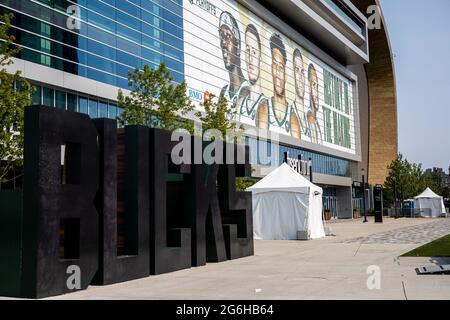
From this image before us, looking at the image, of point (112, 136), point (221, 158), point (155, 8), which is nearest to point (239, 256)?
point (221, 158)

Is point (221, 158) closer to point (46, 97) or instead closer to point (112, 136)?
point (112, 136)

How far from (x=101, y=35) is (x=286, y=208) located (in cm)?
1573

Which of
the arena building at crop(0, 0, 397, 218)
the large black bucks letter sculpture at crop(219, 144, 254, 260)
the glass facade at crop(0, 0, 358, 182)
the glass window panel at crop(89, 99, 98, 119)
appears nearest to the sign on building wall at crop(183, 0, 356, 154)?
the arena building at crop(0, 0, 397, 218)

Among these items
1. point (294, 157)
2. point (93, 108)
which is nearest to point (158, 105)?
point (93, 108)

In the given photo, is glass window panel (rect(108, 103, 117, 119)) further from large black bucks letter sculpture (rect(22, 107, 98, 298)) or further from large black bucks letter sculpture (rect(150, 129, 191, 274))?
large black bucks letter sculpture (rect(22, 107, 98, 298))

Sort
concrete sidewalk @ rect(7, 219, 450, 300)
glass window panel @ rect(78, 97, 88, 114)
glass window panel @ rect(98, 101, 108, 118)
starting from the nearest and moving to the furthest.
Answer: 1. concrete sidewalk @ rect(7, 219, 450, 300)
2. glass window panel @ rect(78, 97, 88, 114)
3. glass window panel @ rect(98, 101, 108, 118)

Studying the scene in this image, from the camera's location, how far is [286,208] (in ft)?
87.2

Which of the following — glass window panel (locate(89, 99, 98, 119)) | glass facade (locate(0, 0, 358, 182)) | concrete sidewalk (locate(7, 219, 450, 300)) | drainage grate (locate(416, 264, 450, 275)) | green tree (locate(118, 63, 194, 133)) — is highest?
glass facade (locate(0, 0, 358, 182))

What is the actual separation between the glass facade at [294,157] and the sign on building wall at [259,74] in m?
1.74

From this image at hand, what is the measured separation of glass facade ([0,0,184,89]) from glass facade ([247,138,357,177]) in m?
13.8

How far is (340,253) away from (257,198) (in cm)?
923

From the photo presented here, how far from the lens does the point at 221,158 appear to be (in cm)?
1680

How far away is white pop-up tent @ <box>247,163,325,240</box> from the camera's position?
2619cm
